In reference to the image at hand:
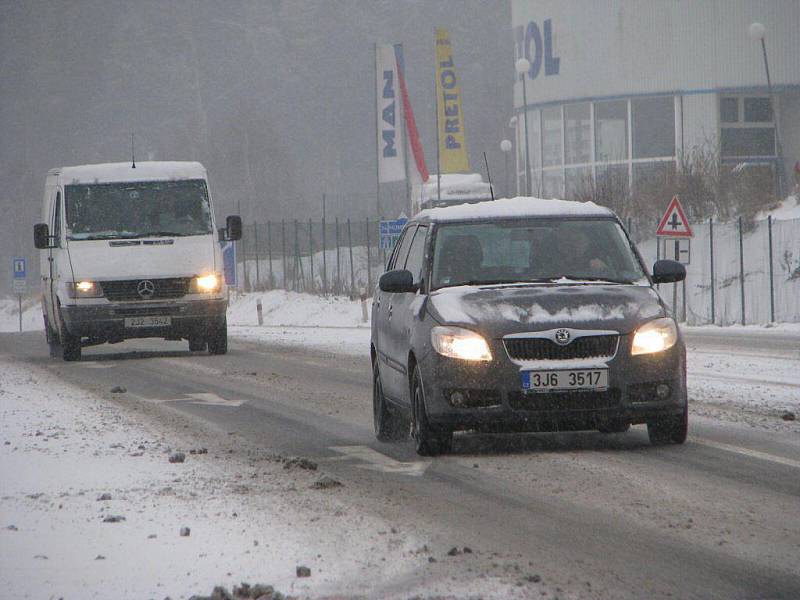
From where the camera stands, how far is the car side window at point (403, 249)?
12797 mm

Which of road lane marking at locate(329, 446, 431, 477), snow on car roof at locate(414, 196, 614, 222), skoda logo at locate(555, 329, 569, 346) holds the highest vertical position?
snow on car roof at locate(414, 196, 614, 222)

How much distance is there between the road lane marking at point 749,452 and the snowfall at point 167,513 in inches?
69.7

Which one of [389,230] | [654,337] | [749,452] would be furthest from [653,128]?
[654,337]

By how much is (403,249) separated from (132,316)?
37.0 feet

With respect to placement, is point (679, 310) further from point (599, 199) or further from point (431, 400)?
point (431, 400)

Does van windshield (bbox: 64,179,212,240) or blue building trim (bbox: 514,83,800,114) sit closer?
van windshield (bbox: 64,179,212,240)

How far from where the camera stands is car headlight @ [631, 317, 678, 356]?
10.5m

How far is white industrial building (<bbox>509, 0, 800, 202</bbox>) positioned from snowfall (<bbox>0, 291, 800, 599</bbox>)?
4781 cm

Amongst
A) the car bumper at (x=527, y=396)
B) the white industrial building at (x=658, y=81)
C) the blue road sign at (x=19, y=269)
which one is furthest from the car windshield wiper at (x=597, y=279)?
the blue road sign at (x=19, y=269)

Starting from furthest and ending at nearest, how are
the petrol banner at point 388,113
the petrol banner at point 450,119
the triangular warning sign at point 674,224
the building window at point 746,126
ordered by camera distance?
1. the building window at point 746,126
2. the petrol banner at point 450,119
3. the petrol banner at point 388,113
4. the triangular warning sign at point 674,224

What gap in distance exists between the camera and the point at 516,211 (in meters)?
11.8

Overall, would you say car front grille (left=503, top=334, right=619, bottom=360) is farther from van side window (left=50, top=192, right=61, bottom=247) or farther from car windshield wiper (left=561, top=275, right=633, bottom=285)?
van side window (left=50, top=192, right=61, bottom=247)

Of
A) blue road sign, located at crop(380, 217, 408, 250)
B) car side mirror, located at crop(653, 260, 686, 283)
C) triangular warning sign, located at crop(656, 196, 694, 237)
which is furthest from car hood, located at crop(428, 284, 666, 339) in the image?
blue road sign, located at crop(380, 217, 408, 250)

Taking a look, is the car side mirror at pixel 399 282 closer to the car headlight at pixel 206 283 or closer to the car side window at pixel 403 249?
the car side window at pixel 403 249
